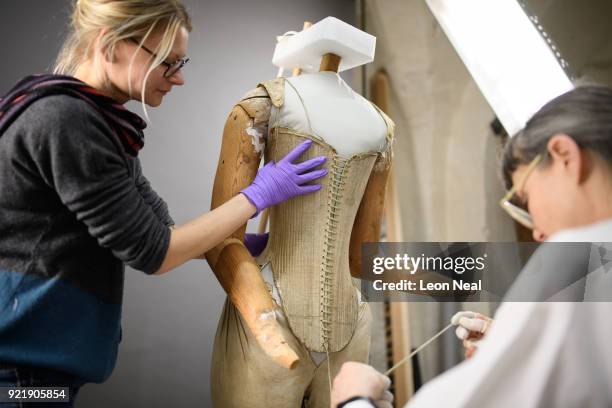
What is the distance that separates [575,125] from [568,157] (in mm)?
51

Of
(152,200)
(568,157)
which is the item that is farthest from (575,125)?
(152,200)

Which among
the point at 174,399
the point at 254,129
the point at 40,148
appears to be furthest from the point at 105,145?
the point at 174,399

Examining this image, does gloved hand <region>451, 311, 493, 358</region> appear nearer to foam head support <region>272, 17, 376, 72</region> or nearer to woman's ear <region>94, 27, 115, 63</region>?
foam head support <region>272, 17, 376, 72</region>

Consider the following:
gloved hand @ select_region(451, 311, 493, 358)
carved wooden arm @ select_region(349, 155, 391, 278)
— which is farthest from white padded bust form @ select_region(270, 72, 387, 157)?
gloved hand @ select_region(451, 311, 493, 358)

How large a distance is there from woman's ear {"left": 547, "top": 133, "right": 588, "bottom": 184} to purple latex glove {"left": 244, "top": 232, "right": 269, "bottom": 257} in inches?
34.3

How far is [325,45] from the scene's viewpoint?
1566 mm

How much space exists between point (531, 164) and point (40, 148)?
90cm

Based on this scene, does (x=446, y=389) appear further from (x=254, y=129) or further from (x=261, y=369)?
(x=254, y=129)

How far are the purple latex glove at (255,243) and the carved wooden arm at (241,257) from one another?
14 centimetres

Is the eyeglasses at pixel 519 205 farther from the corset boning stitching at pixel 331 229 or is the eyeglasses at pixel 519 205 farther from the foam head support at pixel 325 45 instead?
the foam head support at pixel 325 45

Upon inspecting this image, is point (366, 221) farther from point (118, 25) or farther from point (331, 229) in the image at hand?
point (118, 25)

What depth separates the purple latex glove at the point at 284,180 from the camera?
1.41m

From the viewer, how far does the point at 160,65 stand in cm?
139

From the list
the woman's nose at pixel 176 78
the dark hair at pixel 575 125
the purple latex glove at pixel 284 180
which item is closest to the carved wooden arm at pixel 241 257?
the purple latex glove at pixel 284 180
